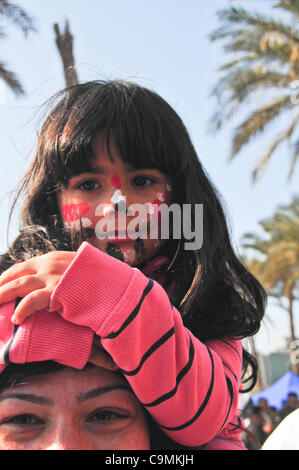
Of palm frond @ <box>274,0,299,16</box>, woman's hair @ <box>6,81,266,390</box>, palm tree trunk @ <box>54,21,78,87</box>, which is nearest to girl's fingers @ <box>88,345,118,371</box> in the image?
woman's hair @ <box>6,81,266,390</box>

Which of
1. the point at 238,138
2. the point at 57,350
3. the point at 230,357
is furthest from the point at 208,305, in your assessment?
the point at 238,138

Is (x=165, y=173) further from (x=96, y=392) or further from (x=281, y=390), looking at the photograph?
(x=281, y=390)

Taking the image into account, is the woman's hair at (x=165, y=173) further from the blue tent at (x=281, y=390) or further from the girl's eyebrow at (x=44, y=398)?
the blue tent at (x=281, y=390)

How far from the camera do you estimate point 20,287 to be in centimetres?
128

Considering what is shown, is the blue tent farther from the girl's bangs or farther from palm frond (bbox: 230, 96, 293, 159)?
the girl's bangs

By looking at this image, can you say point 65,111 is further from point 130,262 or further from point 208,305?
point 208,305

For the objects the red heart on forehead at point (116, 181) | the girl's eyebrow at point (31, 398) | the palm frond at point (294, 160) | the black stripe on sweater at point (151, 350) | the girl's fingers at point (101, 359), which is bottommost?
the palm frond at point (294, 160)

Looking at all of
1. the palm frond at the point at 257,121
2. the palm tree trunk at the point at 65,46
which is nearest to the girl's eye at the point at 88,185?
the palm tree trunk at the point at 65,46

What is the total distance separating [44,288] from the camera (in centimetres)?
126

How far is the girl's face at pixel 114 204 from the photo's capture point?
5.72ft

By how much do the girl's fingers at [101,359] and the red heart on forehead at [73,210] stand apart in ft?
1.88

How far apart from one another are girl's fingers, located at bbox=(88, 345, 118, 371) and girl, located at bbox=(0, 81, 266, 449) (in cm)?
8

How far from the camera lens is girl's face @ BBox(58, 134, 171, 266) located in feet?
5.72

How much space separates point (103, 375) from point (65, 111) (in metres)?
1.08
